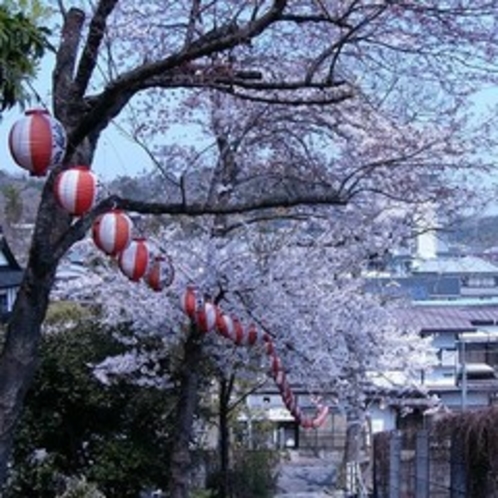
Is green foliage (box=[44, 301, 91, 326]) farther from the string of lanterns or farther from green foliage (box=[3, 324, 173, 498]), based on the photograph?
the string of lanterns

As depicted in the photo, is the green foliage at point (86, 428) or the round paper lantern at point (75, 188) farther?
the green foliage at point (86, 428)

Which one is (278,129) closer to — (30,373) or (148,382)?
(148,382)

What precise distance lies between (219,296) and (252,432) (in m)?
9.38

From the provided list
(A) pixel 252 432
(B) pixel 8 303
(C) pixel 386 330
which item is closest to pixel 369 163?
(C) pixel 386 330

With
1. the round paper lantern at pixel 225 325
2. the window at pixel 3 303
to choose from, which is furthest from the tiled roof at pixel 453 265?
the window at pixel 3 303

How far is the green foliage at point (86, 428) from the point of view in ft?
39.0

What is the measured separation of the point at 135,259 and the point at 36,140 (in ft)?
6.55

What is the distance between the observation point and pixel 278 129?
10.4 meters

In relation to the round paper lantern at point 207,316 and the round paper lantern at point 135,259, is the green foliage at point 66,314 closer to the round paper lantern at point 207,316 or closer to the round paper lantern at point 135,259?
the round paper lantern at point 207,316

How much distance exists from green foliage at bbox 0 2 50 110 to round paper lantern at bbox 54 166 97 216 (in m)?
0.55

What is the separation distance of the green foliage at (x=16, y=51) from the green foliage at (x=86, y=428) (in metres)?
7.50

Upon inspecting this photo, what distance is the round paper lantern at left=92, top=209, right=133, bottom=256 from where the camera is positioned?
580 cm

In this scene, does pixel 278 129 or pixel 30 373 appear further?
pixel 278 129

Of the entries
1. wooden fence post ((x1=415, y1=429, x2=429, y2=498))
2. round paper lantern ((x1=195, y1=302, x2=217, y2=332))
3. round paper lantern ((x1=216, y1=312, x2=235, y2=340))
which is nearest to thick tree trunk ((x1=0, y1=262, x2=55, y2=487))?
round paper lantern ((x1=195, y1=302, x2=217, y2=332))
